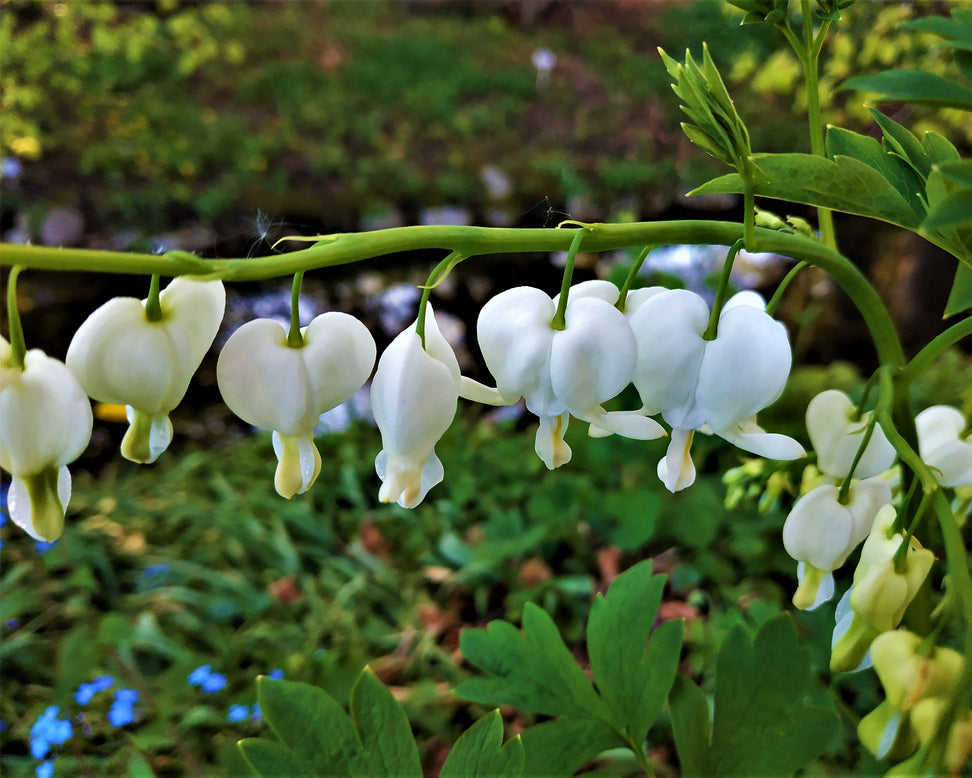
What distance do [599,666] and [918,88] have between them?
26.5 inches

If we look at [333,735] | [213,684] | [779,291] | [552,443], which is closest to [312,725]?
[333,735]

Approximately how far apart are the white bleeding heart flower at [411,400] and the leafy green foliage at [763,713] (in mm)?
417

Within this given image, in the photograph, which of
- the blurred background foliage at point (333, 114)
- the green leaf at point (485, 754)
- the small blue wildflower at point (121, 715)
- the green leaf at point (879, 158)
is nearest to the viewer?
the green leaf at point (879, 158)

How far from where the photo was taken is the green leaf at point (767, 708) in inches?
27.9

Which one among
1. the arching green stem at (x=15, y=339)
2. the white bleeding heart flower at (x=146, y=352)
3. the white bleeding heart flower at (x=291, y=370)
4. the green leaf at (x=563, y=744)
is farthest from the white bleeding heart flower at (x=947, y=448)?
the arching green stem at (x=15, y=339)

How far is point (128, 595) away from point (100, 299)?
164 cm

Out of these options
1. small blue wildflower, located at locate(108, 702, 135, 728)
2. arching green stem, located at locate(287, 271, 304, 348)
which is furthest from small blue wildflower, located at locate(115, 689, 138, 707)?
arching green stem, located at locate(287, 271, 304, 348)

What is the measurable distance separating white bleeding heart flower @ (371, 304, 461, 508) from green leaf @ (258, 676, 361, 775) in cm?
29

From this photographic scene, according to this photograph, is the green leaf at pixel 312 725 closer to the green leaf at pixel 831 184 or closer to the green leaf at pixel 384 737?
the green leaf at pixel 384 737

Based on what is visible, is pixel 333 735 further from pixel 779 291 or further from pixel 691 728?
pixel 779 291

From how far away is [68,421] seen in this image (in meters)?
0.50

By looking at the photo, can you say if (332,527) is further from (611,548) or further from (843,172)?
(843,172)

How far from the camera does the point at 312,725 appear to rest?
0.72 m

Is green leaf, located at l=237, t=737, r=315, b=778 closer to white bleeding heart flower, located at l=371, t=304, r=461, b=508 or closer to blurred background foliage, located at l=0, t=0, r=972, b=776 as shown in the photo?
white bleeding heart flower, located at l=371, t=304, r=461, b=508
